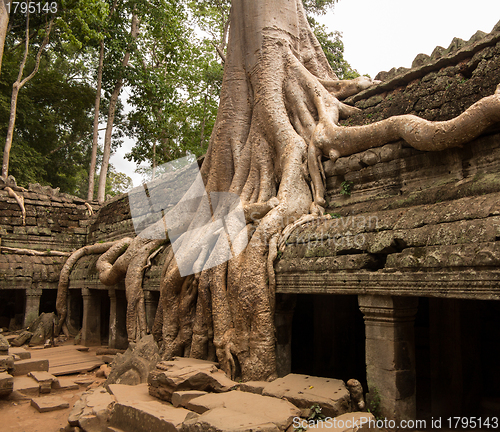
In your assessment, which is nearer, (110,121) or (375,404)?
(375,404)

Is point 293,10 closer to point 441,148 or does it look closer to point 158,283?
point 441,148

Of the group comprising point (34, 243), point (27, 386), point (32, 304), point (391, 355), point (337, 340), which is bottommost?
point (27, 386)

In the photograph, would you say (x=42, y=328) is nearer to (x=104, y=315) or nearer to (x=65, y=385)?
(x=104, y=315)

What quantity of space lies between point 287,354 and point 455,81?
3.67m

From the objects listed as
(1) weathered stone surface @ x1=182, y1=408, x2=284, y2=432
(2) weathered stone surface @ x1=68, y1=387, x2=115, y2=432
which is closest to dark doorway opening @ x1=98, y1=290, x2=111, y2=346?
(2) weathered stone surface @ x1=68, y1=387, x2=115, y2=432

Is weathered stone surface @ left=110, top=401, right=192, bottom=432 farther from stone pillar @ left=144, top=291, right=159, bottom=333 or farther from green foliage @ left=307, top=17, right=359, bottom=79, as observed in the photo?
green foliage @ left=307, top=17, right=359, bottom=79

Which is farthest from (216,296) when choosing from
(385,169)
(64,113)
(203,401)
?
(64,113)

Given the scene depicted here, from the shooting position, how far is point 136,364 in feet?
18.0

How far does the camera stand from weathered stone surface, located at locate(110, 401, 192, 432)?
351 centimetres

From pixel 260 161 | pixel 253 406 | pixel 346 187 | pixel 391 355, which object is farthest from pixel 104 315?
pixel 391 355

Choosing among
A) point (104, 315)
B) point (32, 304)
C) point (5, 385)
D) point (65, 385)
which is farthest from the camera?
point (32, 304)

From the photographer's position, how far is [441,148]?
4309mm

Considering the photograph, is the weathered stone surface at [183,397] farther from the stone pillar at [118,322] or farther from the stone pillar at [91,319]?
the stone pillar at [91,319]

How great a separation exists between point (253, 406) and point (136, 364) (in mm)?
2530
